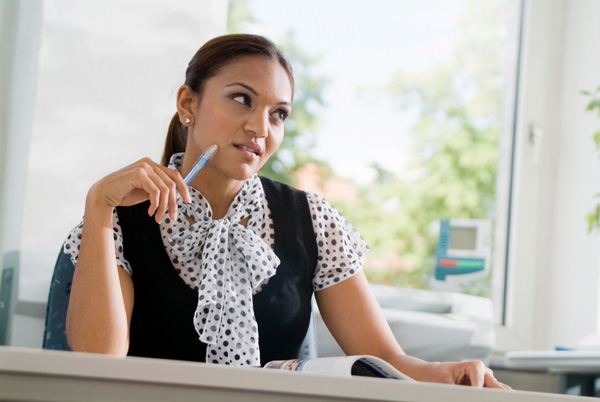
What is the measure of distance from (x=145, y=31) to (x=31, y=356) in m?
2.00

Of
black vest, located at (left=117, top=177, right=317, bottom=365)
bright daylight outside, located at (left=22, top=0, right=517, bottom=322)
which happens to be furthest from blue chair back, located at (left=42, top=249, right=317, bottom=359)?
bright daylight outside, located at (left=22, top=0, right=517, bottom=322)

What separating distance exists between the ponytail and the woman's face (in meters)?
0.11

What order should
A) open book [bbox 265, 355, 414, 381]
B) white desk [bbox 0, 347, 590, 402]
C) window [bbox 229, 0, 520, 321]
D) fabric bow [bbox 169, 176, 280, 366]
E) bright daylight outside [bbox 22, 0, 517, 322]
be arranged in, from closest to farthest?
white desk [bbox 0, 347, 590, 402], open book [bbox 265, 355, 414, 381], fabric bow [bbox 169, 176, 280, 366], bright daylight outside [bbox 22, 0, 517, 322], window [bbox 229, 0, 520, 321]

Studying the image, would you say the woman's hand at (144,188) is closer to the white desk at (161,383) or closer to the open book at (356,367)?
the open book at (356,367)

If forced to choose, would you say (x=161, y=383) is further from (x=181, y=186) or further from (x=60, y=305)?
(x=60, y=305)

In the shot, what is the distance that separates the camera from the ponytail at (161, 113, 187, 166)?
1407mm

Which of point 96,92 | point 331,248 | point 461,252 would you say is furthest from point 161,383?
point 461,252

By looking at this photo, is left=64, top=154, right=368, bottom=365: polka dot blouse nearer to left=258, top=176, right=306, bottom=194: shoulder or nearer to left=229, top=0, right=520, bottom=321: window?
left=258, top=176, right=306, bottom=194: shoulder

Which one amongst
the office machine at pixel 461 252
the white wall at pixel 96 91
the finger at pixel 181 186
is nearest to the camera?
the finger at pixel 181 186

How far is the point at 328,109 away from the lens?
5.31m

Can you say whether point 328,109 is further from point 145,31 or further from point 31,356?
point 31,356

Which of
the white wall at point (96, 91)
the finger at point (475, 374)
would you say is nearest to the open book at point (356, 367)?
the finger at point (475, 374)

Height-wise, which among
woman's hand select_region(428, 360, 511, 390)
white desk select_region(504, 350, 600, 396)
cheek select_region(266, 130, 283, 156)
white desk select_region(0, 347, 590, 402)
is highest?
cheek select_region(266, 130, 283, 156)

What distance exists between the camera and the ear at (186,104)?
130 centimetres
